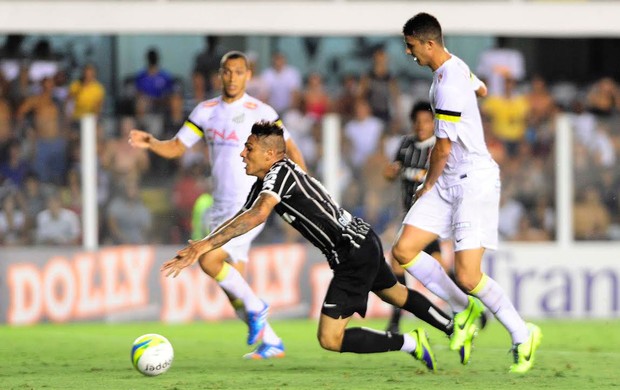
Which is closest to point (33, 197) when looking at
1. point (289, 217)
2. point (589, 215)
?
point (589, 215)

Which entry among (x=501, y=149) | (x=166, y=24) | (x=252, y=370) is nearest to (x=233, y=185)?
(x=252, y=370)

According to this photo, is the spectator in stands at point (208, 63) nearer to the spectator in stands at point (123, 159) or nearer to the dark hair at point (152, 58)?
the dark hair at point (152, 58)

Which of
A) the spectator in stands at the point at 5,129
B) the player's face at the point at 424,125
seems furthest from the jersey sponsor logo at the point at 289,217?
the spectator in stands at the point at 5,129

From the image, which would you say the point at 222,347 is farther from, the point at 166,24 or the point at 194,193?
the point at 166,24

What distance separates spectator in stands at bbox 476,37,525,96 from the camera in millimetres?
19344

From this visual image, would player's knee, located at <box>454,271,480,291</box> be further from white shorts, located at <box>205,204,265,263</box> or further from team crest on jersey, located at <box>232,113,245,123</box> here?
team crest on jersey, located at <box>232,113,245,123</box>

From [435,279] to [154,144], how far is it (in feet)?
8.14

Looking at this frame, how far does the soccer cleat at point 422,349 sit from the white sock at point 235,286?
1876 millimetres

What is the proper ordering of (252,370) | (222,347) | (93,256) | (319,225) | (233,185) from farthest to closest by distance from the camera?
(93,256) → (222,347) → (233,185) → (252,370) → (319,225)

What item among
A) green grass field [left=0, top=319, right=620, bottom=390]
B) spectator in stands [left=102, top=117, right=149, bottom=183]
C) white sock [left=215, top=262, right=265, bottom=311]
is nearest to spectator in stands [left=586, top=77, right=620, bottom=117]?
green grass field [left=0, top=319, right=620, bottom=390]

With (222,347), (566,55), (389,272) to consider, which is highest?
(566,55)

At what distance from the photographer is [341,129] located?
16969mm

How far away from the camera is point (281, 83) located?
18688 millimetres

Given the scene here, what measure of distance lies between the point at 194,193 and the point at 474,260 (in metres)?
7.33
